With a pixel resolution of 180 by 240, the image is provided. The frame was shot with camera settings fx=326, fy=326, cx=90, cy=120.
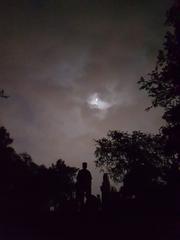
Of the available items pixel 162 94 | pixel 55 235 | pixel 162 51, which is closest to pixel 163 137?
pixel 162 94

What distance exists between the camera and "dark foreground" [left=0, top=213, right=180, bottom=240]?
15.9 m

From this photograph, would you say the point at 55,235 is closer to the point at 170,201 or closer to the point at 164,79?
the point at 170,201

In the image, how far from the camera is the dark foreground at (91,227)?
1594 centimetres

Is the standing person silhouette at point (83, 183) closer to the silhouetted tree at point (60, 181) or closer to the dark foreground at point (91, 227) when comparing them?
the dark foreground at point (91, 227)

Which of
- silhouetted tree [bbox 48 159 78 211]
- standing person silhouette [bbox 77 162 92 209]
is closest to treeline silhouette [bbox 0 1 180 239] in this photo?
standing person silhouette [bbox 77 162 92 209]

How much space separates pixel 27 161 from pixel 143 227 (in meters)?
45.8

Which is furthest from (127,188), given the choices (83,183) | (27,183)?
(27,183)

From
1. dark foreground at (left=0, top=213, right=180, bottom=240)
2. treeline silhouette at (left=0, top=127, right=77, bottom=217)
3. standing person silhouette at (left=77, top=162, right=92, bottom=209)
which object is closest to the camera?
dark foreground at (left=0, top=213, right=180, bottom=240)

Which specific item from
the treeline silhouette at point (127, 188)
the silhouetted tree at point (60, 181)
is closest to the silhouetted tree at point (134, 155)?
the treeline silhouette at point (127, 188)

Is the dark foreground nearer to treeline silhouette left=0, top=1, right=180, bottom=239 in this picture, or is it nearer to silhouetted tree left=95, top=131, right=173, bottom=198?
treeline silhouette left=0, top=1, right=180, bottom=239

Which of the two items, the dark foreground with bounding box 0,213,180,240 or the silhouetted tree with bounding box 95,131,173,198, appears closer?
the dark foreground with bounding box 0,213,180,240

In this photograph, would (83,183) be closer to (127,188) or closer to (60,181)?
(127,188)

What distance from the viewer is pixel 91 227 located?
17203 millimetres

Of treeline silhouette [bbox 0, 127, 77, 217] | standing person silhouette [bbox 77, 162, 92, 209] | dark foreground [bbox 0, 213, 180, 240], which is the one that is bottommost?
dark foreground [bbox 0, 213, 180, 240]
